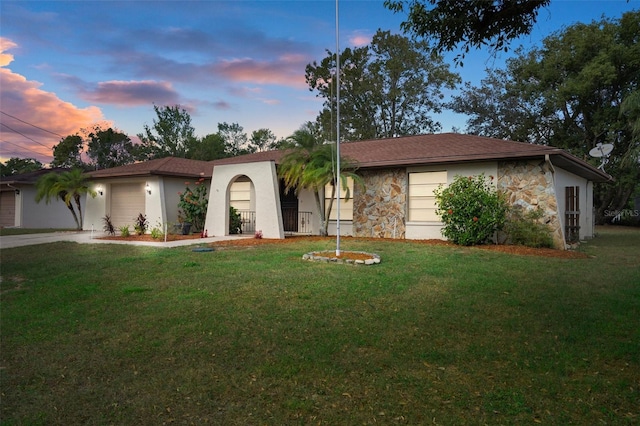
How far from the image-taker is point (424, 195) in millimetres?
12875

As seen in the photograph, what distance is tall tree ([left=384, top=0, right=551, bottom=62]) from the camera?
5.34 metres

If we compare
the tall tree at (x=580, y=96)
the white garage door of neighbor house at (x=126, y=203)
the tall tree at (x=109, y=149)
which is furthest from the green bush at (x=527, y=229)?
the tall tree at (x=109, y=149)

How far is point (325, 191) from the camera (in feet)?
48.3

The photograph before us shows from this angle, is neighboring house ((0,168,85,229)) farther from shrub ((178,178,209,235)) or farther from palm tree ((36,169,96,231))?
shrub ((178,178,209,235))

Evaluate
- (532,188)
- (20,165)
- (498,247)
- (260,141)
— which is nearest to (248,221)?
(498,247)

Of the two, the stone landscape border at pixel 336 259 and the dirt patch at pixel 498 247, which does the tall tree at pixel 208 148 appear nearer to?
the dirt patch at pixel 498 247

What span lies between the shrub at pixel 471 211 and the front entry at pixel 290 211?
6490 millimetres

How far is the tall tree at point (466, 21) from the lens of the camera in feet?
17.5

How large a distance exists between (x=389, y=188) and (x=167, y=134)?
33.8 m

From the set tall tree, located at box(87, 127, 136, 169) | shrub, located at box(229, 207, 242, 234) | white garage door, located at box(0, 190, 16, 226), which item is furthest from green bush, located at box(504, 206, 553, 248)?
tall tree, located at box(87, 127, 136, 169)

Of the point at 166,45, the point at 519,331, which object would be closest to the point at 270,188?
the point at 166,45

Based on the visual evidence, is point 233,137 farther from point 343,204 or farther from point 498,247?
point 498,247

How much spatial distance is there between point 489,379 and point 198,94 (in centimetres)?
1810

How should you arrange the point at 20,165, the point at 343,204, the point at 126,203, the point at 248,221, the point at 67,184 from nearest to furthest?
the point at 343,204
the point at 248,221
the point at 67,184
the point at 126,203
the point at 20,165
